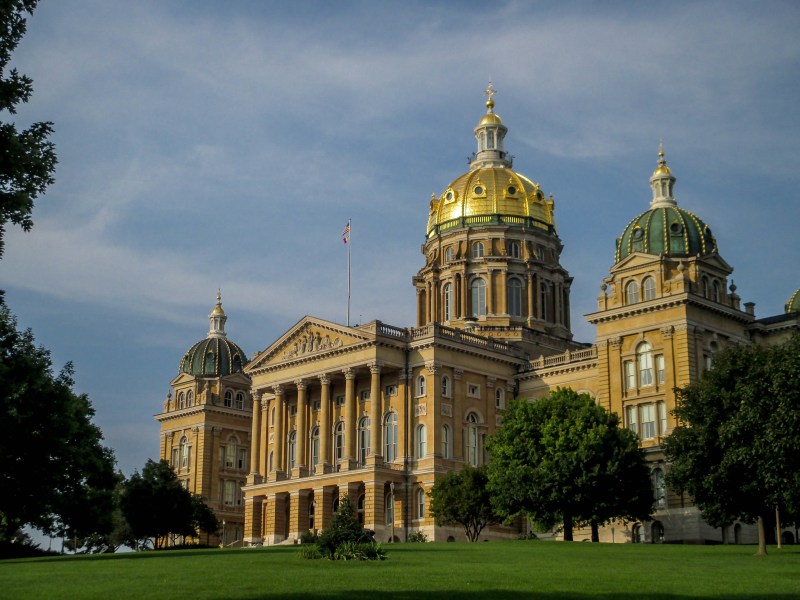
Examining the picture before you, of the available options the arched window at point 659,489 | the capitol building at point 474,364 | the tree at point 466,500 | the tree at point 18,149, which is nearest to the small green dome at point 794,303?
the capitol building at point 474,364

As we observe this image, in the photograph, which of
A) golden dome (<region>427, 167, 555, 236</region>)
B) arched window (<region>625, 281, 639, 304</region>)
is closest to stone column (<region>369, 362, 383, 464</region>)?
arched window (<region>625, 281, 639, 304</region>)

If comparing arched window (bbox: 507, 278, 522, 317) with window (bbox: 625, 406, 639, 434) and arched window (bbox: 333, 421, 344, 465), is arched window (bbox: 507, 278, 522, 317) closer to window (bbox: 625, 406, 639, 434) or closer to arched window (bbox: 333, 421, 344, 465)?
arched window (bbox: 333, 421, 344, 465)

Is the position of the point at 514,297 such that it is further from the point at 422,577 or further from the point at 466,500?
the point at 422,577

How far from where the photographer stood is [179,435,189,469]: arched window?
12318 centimetres

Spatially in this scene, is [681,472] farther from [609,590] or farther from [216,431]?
[216,431]

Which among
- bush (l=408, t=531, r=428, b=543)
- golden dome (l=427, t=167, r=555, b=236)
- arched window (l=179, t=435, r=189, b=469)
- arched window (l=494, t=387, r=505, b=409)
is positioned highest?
golden dome (l=427, t=167, r=555, b=236)

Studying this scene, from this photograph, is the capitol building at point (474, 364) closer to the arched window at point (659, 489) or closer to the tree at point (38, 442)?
the arched window at point (659, 489)

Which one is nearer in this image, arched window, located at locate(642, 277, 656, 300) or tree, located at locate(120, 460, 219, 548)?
arched window, located at locate(642, 277, 656, 300)

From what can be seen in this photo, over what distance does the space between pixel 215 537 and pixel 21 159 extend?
318 ft

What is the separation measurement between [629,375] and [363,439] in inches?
877

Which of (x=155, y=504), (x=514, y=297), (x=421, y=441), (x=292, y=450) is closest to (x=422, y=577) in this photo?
(x=421, y=441)

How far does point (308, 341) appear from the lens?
318 ft

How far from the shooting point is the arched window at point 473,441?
306ft

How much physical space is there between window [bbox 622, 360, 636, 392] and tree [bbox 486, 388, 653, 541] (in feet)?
27.1
